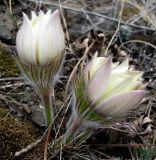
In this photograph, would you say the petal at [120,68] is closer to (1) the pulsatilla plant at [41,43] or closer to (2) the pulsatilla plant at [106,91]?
(2) the pulsatilla plant at [106,91]

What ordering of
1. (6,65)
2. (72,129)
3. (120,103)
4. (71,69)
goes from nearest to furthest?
(120,103) < (72,129) < (6,65) < (71,69)

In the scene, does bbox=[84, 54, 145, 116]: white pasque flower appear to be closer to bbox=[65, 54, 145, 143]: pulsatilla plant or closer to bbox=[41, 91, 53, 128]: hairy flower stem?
bbox=[65, 54, 145, 143]: pulsatilla plant

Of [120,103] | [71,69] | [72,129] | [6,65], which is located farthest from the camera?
[71,69]

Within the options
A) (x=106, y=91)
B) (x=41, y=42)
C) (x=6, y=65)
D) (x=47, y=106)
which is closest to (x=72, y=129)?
(x=47, y=106)

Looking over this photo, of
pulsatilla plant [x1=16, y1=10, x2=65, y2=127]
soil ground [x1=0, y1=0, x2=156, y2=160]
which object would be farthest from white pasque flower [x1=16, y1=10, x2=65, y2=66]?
soil ground [x1=0, y1=0, x2=156, y2=160]

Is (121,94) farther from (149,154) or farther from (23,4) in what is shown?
(23,4)

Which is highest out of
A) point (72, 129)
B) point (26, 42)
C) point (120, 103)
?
point (26, 42)

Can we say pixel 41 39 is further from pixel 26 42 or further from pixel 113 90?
pixel 113 90

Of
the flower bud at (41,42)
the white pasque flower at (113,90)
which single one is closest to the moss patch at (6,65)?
the flower bud at (41,42)
